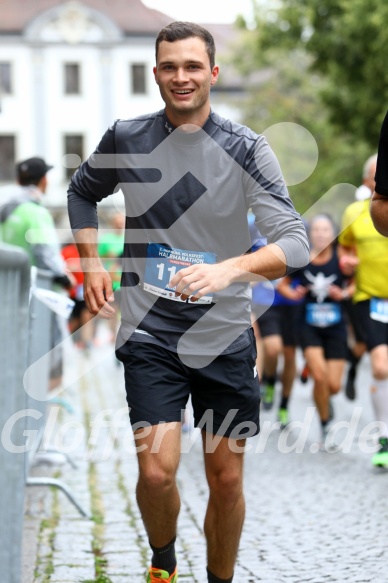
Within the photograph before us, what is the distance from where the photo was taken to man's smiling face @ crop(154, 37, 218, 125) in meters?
4.12

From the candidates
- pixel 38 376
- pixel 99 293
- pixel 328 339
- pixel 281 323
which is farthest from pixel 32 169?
pixel 99 293

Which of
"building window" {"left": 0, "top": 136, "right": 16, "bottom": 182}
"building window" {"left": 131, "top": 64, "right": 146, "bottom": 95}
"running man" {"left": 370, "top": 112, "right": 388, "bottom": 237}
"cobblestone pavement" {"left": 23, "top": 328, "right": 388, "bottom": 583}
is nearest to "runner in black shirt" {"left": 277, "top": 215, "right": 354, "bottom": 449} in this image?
"cobblestone pavement" {"left": 23, "top": 328, "right": 388, "bottom": 583}

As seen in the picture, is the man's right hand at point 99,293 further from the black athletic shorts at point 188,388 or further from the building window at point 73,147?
the building window at point 73,147

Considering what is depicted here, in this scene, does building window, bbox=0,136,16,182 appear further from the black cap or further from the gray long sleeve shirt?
the gray long sleeve shirt

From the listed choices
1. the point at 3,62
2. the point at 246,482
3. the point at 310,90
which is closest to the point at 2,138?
the point at 3,62

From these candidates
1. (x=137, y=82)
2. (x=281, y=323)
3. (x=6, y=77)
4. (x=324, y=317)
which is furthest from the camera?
(x=137, y=82)

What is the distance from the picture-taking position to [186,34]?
4.14 metres

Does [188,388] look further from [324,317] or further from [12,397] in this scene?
[324,317]

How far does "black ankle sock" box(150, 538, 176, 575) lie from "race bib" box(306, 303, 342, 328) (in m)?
5.70

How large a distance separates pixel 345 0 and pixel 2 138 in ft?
122

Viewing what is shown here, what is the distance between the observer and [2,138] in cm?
5875

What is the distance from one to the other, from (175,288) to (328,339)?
5.91 meters

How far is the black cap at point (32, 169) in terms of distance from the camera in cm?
864

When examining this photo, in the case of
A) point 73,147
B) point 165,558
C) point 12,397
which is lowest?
point 73,147
